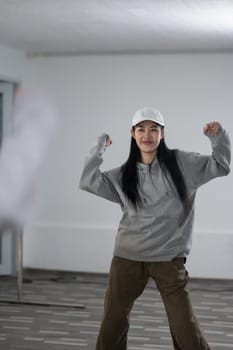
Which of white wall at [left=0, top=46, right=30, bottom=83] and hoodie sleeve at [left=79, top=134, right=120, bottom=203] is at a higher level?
white wall at [left=0, top=46, right=30, bottom=83]

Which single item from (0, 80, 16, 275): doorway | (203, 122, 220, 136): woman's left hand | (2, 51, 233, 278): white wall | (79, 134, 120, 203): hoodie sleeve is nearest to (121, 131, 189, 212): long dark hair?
(79, 134, 120, 203): hoodie sleeve

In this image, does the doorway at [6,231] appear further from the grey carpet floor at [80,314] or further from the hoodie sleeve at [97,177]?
the hoodie sleeve at [97,177]

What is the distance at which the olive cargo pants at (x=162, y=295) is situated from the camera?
138 inches

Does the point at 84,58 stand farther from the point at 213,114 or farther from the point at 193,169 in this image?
the point at 193,169

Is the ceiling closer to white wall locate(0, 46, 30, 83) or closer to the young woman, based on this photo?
white wall locate(0, 46, 30, 83)

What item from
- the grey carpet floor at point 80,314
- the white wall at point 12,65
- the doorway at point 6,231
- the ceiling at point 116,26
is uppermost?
the ceiling at point 116,26

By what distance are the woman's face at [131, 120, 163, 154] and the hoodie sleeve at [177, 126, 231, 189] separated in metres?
0.13

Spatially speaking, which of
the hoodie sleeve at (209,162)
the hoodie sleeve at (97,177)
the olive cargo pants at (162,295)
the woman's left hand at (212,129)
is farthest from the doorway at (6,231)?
the woman's left hand at (212,129)

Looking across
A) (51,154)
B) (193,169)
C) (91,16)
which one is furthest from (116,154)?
(193,169)

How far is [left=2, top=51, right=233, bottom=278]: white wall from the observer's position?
22.9 feet

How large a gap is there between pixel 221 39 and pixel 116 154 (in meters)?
1.60

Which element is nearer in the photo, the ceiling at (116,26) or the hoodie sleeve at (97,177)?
the hoodie sleeve at (97,177)

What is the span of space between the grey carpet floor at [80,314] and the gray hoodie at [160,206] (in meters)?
1.18

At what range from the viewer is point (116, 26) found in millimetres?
Answer: 5621
